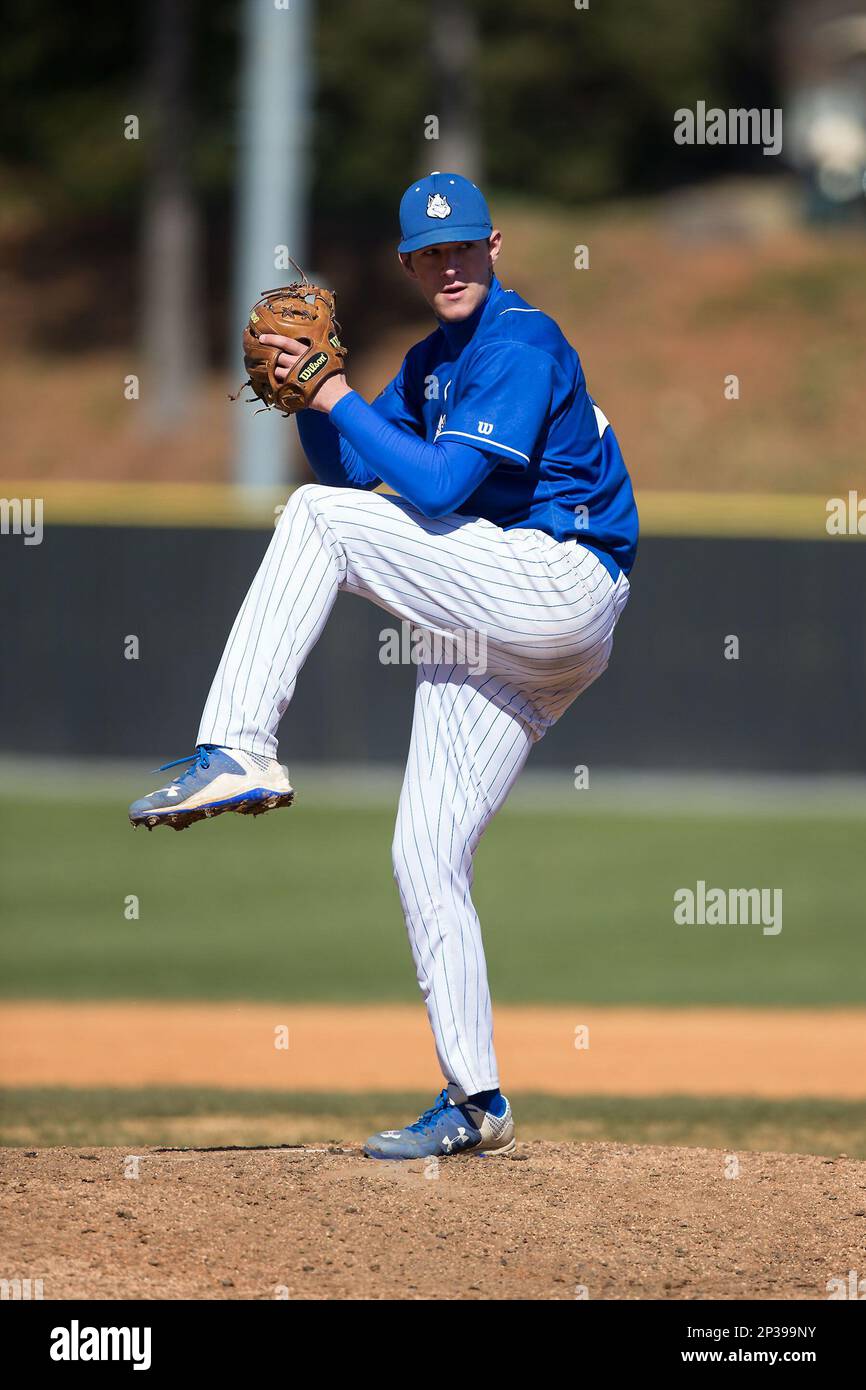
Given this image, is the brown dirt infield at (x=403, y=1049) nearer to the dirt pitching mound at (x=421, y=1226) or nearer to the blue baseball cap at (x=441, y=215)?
the dirt pitching mound at (x=421, y=1226)

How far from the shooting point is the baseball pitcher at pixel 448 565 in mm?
3588

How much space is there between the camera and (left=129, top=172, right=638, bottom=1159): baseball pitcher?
141 inches

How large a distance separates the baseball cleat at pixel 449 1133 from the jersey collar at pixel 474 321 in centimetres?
163

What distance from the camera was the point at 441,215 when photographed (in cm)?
376

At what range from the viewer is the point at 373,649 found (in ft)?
40.9

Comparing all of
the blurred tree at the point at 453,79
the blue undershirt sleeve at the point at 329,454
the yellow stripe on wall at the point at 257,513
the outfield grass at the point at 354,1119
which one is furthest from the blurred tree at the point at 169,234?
the blue undershirt sleeve at the point at 329,454

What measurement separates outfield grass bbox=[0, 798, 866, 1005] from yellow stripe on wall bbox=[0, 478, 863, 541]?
196 cm

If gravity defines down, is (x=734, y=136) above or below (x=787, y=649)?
above

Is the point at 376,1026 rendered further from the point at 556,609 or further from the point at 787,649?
the point at 787,649

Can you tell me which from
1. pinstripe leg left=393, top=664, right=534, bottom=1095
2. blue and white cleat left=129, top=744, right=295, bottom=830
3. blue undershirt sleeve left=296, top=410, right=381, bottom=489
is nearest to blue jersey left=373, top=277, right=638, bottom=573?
blue undershirt sleeve left=296, top=410, right=381, bottom=489

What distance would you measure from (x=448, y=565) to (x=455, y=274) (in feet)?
2.08

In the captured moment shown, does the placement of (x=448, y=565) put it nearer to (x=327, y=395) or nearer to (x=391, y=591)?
(x=391, y=591)

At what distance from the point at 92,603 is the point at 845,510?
17.2 feet

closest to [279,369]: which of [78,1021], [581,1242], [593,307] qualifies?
[581,1242]
